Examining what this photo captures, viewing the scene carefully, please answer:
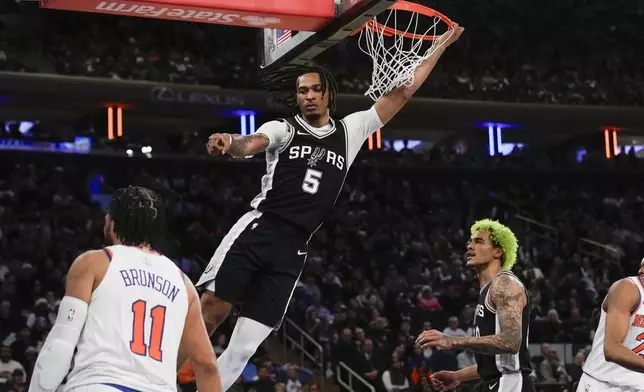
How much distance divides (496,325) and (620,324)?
0.81m

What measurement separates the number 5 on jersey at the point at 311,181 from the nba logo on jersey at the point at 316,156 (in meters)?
0.05

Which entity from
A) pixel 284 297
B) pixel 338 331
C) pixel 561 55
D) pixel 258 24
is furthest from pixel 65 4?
pixel 561 55

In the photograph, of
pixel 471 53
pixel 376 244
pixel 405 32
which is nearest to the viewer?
pixel 405 32

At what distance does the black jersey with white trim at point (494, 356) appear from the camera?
20.6ft

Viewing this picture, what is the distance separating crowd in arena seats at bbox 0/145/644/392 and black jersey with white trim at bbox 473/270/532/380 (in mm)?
5932

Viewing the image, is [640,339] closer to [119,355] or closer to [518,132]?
[119,355]

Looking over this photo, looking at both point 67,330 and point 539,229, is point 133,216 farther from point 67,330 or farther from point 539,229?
point 539,229

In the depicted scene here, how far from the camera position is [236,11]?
6.05 metres

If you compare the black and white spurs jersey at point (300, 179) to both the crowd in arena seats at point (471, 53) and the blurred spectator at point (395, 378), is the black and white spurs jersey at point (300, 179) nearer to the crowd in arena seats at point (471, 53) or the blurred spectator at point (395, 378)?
the blurred spectator at point (395, 378)

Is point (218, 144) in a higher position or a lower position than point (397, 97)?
lower

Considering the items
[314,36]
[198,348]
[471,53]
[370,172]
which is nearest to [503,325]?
[314,36]

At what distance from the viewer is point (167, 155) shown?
1911 cm

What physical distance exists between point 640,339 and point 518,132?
Result: 1698 cm

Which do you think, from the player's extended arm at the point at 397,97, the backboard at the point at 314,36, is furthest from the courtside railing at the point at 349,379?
the player's extended arm at the point at 397,97
